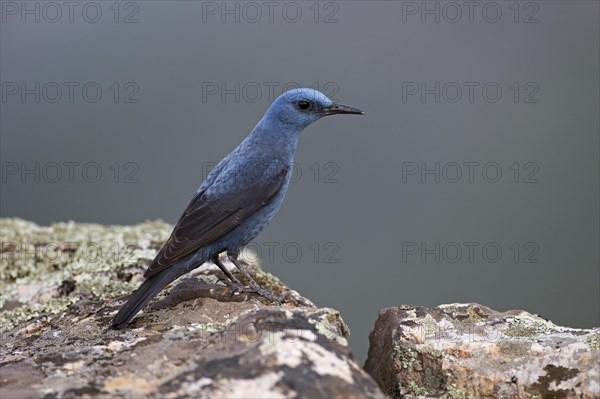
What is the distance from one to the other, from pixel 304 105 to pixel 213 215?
4.08 feet

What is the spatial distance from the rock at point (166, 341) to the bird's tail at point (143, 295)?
0.08 m

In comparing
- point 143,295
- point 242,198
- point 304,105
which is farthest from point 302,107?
point 143,295

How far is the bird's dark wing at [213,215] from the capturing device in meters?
5.12

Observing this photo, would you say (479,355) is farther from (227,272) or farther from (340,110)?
(340,110)

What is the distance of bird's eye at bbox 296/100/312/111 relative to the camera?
5.86m

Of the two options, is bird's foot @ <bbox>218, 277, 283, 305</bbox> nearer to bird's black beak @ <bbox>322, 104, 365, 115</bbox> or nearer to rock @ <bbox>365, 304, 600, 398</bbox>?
rock @ <bbox>365, 304, 600, 398</bbox>

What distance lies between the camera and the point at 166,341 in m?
3.68

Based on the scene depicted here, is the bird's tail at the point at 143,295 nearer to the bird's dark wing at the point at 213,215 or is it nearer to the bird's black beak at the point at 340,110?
the bird's dark wing at the point at 213,215

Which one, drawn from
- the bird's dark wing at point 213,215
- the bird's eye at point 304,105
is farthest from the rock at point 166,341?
the bird's eye at point 304,105

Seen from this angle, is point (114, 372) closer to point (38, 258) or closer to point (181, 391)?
point (181, 391)

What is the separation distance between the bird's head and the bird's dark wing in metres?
0.51

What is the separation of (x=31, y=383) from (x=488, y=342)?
7.95ft

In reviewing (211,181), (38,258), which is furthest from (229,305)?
(38,258)

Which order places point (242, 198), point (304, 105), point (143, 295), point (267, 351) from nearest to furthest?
point (267, 351)
point (143, 295)
point (242, 198)
point (304, 105)
